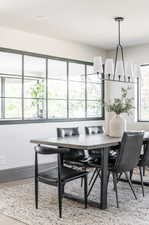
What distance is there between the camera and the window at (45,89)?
17.1 ft

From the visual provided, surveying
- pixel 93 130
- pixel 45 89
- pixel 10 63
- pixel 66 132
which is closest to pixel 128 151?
pixel 66 132

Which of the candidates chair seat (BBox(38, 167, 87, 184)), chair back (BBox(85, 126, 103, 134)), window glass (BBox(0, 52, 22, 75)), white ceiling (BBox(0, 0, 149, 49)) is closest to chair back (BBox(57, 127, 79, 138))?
chair back (BBox(85, 126, 103, 134))

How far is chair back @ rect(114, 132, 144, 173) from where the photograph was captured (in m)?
3.65

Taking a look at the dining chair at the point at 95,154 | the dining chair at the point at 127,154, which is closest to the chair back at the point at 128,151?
the dining chair at the point at 127,154

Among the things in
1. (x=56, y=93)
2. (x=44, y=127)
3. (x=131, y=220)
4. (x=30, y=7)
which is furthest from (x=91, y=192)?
(x=30, y=7)

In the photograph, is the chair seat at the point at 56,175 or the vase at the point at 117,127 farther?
the vase at the point at 117,127

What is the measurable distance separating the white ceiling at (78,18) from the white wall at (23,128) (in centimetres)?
19

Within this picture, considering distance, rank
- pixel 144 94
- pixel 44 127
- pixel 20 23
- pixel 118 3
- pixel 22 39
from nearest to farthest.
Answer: pixel 118 3 → pixel 20 23 → pixel 22 39 → pixel 44 127 → pixel 144 94

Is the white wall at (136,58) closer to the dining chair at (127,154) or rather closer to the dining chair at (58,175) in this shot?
the dining chair at (127,154)

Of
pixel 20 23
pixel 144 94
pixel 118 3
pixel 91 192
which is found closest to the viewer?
pixel 118 3

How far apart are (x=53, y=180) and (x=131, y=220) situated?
3.13ft

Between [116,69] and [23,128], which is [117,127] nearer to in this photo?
[116,69]

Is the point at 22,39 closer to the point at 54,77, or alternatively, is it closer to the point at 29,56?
the point at 29,56

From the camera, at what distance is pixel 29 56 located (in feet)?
18.0
